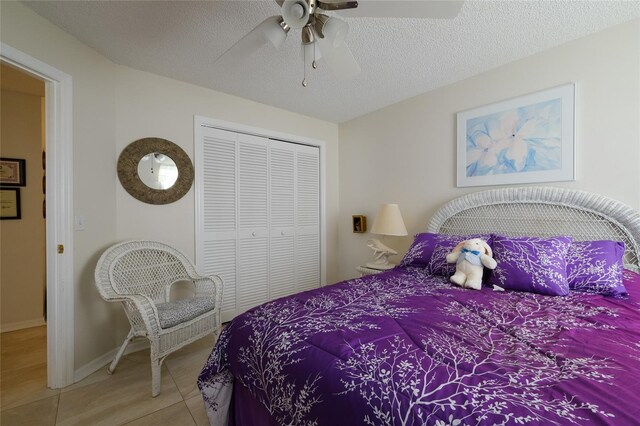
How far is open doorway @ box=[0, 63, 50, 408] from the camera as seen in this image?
2725 mm

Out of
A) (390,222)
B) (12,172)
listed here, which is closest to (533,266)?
(390,222)

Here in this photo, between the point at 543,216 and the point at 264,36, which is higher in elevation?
the point at 264,36

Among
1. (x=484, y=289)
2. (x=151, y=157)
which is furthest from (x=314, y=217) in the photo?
(x=484, y=289)

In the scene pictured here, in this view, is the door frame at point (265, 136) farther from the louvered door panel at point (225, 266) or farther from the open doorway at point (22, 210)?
the open doorway at point (22, 210)

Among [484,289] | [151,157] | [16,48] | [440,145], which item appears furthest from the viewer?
[440,145]

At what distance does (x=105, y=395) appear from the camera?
181 cm

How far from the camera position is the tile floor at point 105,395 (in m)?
1.60

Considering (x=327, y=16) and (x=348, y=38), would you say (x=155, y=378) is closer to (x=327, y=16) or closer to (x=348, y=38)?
(x=327, y=16)

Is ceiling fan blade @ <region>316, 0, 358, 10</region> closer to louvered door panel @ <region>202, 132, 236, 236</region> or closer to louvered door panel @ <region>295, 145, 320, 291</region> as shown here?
louvered door panel @ <region>202, 132, 236, 236</region>

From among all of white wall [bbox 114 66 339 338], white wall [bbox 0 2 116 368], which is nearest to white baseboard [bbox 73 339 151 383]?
white wall [bbox 0 2 116 368]

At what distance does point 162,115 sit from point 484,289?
Result: 3.06 metres

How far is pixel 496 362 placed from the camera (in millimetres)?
909

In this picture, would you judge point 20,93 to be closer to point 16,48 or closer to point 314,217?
point 16,48

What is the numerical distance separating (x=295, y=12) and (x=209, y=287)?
2.14 meters
